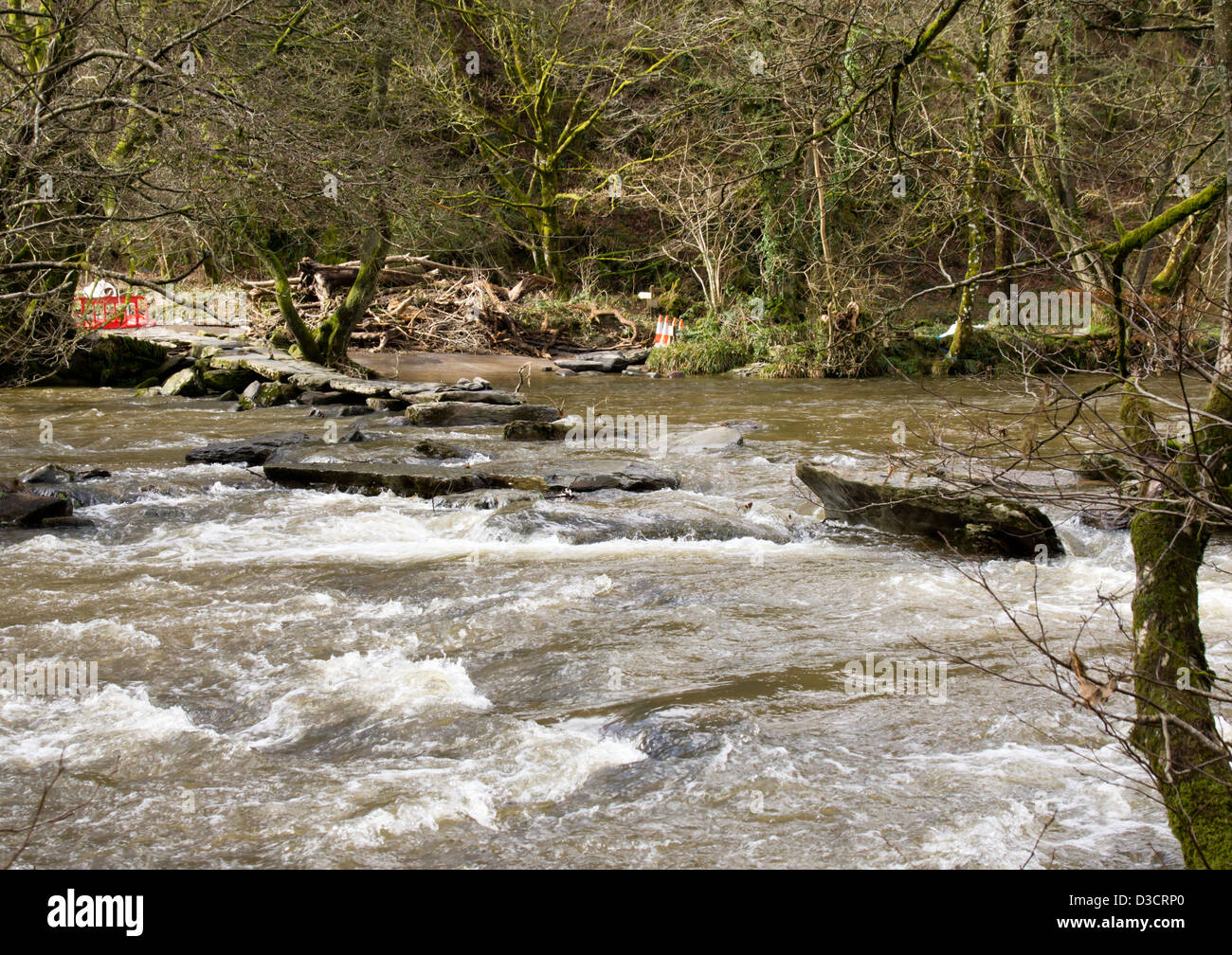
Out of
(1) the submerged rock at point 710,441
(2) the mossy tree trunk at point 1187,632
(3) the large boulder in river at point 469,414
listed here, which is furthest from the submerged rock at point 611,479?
(2) the mossy tree trunk at point 1187,632

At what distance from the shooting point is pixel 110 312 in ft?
62.5

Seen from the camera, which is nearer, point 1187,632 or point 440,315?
point 1187,632

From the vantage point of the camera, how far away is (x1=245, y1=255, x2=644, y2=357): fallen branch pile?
22.0 metres

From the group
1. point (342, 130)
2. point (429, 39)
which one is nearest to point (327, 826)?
point (342, 130)

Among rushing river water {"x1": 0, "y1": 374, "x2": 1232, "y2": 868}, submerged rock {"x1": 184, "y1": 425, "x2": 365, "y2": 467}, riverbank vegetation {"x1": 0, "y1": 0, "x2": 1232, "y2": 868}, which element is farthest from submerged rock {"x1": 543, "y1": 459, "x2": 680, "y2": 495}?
submerged rock {"x1": 184, "y1": 425, "x2": 365, "y2": 467}

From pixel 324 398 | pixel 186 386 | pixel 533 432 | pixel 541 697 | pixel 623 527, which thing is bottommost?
pixel 541 697

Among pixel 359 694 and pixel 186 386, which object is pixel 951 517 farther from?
pixel 186 386

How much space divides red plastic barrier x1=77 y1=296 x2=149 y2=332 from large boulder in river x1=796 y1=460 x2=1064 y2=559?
375 inches

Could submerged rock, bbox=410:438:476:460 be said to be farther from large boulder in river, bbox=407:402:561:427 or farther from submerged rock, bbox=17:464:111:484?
A: submerged rock, bbox=17:464:111:484

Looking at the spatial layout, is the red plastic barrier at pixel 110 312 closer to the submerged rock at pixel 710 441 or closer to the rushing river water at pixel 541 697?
the rushing river water at pixel 541 697

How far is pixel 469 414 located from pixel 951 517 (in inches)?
314

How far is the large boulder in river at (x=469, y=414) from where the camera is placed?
14219 millimetres

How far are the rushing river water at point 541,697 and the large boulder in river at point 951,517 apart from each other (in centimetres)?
30

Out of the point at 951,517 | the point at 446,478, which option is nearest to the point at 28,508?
the point at 446,478
